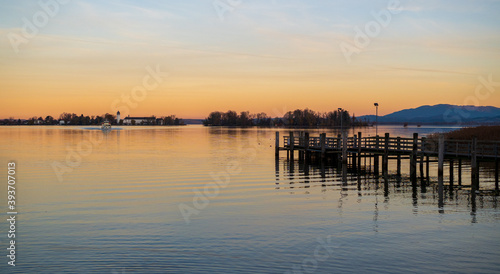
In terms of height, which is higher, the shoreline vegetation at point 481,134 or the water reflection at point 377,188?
the shoreline vegetation at point 481,134

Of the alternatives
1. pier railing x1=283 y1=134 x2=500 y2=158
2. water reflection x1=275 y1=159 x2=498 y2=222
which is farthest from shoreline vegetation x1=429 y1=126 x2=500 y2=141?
water reflection x1=275 y1=159 x2=498 y2=222

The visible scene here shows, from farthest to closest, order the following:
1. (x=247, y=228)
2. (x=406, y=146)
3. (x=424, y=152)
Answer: (x=406, y=146) < (x=424, y=152) < (x=247, y=228)

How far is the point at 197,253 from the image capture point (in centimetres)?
1670

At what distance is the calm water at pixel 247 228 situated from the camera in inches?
618

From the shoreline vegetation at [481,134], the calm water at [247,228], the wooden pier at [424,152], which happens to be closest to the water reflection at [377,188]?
the calm water at [247,228]

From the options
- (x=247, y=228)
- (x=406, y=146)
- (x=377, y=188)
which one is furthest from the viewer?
(x=406, y=146)

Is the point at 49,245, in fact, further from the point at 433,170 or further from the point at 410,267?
the point at 433,170

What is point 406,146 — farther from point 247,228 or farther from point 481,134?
point 247,228

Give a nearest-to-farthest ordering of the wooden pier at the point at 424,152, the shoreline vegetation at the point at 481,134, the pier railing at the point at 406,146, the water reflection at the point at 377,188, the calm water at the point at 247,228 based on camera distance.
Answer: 1. the calm water at the point at 247,228
2. the water reflection at the point at 377,188
3. the wooden pier at the point at 424,152
4. the pier railing at the point at 406,146
5. the shoreline vegetation at the point at 481,134

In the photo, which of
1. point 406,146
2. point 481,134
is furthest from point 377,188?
point 481,134

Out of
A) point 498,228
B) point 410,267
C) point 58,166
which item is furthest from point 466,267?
point 58,166

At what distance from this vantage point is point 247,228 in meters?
20.5

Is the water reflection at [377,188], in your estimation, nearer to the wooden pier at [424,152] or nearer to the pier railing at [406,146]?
the wooden pier at [424,152]

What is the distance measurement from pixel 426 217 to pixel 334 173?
20166 mm
